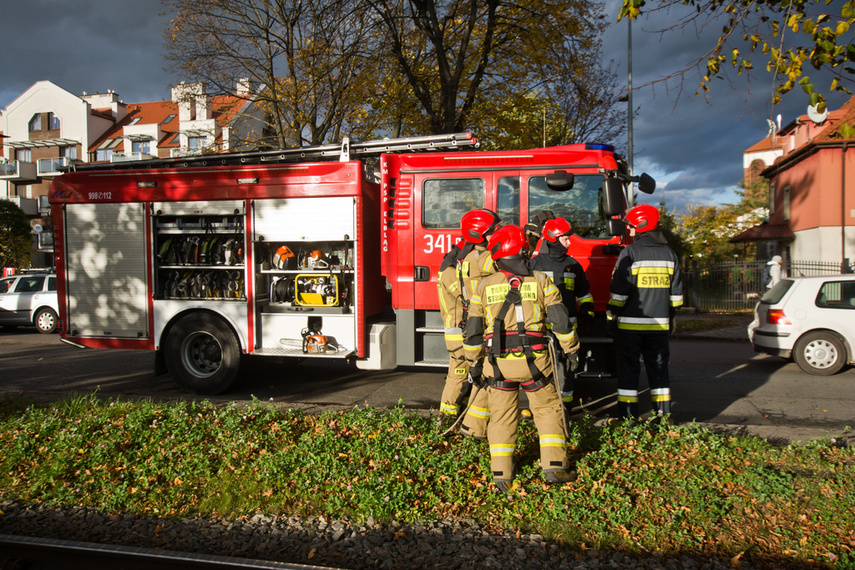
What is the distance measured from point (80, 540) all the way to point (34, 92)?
2121 inches

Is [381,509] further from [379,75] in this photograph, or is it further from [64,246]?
[379,75]

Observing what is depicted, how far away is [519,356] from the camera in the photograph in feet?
13.4

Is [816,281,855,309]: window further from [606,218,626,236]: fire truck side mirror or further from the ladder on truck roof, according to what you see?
the ladder on truck roof

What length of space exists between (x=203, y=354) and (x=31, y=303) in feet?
33.5

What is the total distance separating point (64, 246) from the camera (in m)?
7.66

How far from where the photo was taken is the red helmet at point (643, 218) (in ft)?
18.0

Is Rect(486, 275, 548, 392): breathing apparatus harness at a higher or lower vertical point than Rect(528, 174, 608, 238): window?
lower

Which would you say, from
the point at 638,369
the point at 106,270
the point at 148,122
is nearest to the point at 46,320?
the point at 106,270

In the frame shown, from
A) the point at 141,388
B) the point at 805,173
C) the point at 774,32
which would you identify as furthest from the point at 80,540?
the point at 805,173

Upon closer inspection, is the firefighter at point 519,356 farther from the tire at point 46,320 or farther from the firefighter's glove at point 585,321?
the tire at point 46,320

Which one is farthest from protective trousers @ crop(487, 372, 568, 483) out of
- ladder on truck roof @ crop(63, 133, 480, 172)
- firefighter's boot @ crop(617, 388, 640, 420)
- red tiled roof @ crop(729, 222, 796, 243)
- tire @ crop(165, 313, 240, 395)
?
red tiled roof @ crop(729, 222, 796, 243)

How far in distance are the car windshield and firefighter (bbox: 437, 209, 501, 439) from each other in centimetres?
569

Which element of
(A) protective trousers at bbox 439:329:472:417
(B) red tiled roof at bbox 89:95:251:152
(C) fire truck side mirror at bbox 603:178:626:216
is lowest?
(A) protective trousers at bbox 439:329:472:417

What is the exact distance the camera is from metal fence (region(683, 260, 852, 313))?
18078 millimetres
